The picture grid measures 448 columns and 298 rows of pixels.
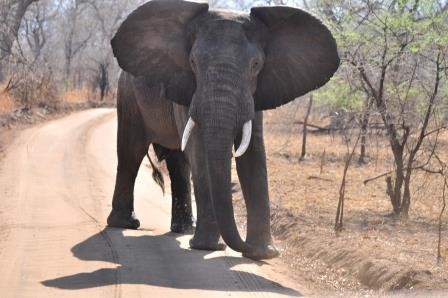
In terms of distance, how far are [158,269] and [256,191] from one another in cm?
141

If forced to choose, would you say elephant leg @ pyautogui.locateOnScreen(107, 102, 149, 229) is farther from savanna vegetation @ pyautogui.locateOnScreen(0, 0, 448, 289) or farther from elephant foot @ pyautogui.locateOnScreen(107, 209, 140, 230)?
savanna vegetation @ pyautogui.locateOnScreen(0, 0, 448, 289)

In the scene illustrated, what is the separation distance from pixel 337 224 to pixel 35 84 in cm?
2265

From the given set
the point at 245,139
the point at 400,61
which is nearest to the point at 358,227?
the point at 400,61

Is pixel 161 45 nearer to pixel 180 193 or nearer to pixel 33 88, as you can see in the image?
pixel 180 193

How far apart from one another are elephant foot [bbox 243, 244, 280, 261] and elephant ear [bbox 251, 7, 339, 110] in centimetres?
137

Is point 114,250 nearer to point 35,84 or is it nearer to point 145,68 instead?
point 145,68

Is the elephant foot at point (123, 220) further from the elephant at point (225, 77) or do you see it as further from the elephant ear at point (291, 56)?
the elephant ear at point (291, 56)

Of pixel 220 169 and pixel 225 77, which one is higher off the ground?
pixel 225 77

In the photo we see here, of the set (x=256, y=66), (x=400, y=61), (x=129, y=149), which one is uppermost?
(x=400, y=61)

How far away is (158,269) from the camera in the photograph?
7629mm

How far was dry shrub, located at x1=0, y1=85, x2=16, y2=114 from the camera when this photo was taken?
27108mm

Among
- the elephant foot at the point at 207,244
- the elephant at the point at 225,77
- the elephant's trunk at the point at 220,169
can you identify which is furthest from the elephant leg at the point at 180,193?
the elephant's trunk at the point at 220,169

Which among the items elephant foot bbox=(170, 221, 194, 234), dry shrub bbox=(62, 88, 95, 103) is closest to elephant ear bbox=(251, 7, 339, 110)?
elephant foot bbox=(170, 221, 194, 234)

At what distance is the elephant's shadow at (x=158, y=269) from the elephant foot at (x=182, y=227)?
2.35ft
